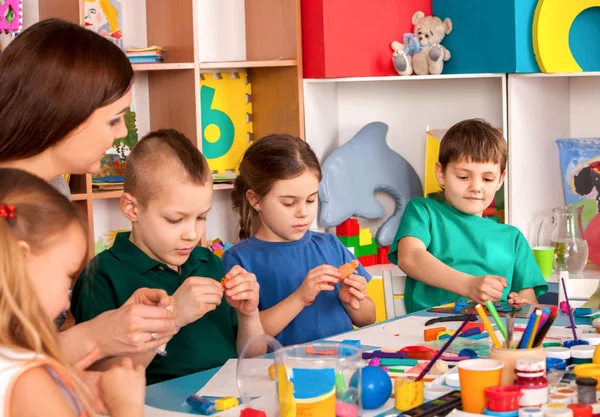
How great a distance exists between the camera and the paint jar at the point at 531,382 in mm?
1163

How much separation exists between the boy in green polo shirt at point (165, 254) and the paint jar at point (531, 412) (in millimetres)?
654

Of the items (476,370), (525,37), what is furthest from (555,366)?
(525,37)

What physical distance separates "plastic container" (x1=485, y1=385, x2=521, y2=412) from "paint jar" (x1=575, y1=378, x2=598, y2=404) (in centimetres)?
9

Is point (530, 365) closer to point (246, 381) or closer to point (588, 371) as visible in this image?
point (588, 371)

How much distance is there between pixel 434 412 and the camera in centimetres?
118

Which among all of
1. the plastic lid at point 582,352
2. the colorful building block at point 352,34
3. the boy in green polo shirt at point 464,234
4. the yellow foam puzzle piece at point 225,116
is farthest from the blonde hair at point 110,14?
the plastic lid at point 582,352

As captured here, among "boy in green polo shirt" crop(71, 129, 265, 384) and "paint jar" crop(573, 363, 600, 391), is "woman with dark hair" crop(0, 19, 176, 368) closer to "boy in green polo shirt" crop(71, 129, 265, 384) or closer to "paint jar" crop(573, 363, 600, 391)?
"boy in green polo shirt" crop(71, 129, 265, 384)

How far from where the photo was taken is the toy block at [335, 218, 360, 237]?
122 inches

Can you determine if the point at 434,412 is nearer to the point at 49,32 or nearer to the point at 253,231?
the point at 49,32

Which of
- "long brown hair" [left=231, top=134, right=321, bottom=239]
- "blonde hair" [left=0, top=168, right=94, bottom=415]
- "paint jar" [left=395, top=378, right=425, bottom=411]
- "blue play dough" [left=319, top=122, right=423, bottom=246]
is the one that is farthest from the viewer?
"blue play dough" [left=319, top=122, right=423, bottom=246]

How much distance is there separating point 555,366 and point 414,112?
1.98 m

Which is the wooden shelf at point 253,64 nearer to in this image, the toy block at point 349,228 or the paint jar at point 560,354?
the toy block at point 349,228

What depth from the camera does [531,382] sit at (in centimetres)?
118

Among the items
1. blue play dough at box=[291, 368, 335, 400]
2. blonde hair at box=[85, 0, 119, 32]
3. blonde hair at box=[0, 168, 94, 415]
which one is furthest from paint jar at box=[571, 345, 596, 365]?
blonde hair at box=[85, 0, 119, 32]
